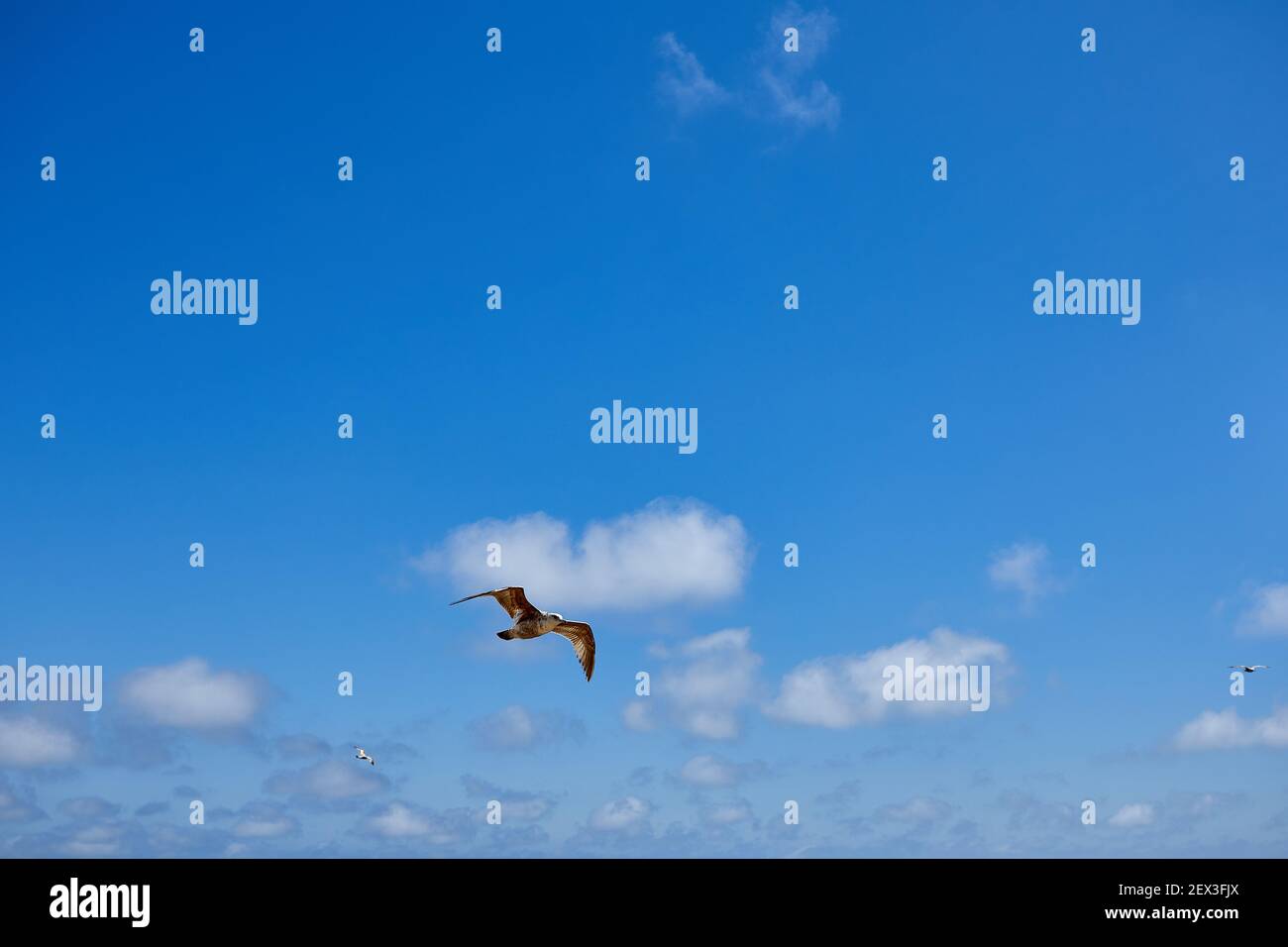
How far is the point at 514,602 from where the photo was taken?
46875 millimetres

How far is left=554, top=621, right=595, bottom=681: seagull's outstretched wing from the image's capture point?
166ft

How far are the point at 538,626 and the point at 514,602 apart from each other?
2.13 m

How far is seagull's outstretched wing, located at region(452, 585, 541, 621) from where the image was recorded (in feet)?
150

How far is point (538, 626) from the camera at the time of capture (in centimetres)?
4838

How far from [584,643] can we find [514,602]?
19.3 ft

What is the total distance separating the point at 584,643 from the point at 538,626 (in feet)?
12.5

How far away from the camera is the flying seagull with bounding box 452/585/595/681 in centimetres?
4641

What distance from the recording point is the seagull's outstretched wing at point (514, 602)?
4572 cm

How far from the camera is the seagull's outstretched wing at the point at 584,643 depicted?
1991 inches

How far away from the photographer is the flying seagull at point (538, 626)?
46406 millimetres
